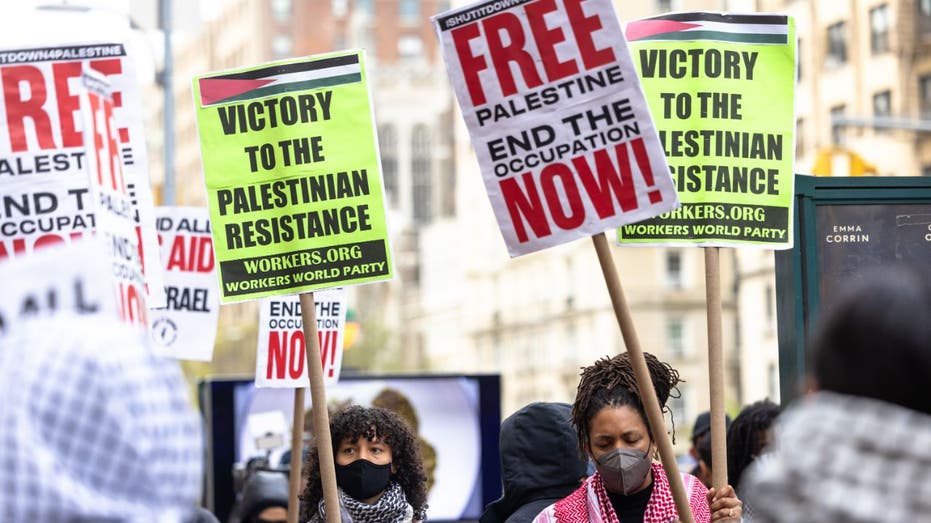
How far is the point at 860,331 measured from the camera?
7.88 ft

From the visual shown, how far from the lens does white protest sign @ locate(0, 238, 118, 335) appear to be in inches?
110

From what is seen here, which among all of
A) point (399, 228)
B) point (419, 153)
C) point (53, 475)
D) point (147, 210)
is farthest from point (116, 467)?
point (419, 153)

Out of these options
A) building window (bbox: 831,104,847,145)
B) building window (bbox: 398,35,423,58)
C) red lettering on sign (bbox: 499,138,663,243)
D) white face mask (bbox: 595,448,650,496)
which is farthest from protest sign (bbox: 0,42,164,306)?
building window (bbox: 398,35,423,58)

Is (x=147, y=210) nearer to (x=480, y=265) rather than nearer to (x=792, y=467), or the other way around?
(x=792, y=467)

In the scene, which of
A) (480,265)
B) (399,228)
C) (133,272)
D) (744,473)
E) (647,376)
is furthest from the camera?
(399,228)

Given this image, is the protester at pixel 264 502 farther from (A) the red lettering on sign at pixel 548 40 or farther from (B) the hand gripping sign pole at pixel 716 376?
(A) the red lettering on sign at pixel 548 40

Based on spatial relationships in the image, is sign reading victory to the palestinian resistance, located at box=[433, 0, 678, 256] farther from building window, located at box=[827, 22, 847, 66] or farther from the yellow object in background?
building window, located at box=[827, 22, 847, 66]

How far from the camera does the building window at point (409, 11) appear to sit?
13191 cm

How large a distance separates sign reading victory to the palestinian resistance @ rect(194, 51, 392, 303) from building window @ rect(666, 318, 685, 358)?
71.1 meters

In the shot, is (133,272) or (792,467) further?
(133,272)

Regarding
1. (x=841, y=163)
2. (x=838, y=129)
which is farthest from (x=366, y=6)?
(x=841, y=163)

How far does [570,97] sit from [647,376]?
830 mm

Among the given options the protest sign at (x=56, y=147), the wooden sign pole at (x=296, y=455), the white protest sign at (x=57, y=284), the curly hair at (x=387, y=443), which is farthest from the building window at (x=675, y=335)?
the white protest sign at (x=57, y=284)

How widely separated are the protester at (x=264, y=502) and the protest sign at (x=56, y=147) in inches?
124
